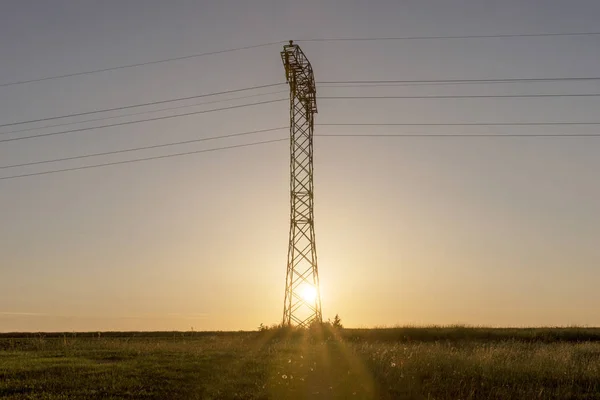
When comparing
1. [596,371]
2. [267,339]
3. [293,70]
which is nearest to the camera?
[596,371]

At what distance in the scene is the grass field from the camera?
1861cm

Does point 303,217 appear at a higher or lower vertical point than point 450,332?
higher

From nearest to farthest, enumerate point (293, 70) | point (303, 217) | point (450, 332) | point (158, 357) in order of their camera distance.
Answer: point (158, 357) → point (303, 217) → point (293, 70) → point (450, 332)

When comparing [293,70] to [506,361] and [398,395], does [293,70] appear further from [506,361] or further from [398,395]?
[398,395]

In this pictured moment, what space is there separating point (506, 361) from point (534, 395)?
462cm

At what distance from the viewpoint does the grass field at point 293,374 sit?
18609 mm

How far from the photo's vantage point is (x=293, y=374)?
67.5 ft

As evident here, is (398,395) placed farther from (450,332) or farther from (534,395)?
(450,332)

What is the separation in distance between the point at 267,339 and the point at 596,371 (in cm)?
1613

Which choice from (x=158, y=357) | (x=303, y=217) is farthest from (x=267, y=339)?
(x=158, y=357)

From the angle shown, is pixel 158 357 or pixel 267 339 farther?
pixel 267 339

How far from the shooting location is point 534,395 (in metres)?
18.6

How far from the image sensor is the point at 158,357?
80.8ft

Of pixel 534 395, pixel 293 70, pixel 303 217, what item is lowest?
pixel 534 395
